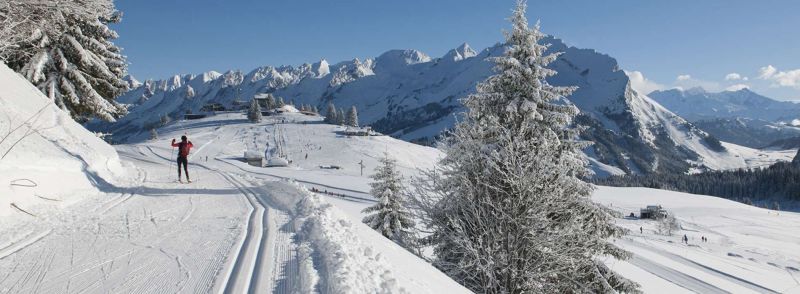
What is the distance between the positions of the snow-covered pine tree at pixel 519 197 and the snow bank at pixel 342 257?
3606mm

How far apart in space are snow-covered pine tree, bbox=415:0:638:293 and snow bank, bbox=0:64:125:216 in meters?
8.33

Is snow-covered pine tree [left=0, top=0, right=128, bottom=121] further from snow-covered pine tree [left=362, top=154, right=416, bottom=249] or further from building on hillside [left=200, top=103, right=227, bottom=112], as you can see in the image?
building on hillside [left=200, top=103, right=227, bottom=112]

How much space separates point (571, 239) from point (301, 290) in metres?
8.45

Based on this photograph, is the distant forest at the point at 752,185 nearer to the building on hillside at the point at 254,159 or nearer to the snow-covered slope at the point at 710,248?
the snow-covered slope at the point at 710,248

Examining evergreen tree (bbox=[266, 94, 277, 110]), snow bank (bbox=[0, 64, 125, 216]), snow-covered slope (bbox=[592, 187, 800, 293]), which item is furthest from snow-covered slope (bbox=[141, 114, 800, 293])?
evergreen tree (bbox=[266, 94, 277, 110])

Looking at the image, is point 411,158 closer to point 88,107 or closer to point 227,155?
point 227,155

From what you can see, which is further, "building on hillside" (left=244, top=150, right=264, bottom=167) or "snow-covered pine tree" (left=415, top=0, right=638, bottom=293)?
"building on hillside" (left=244, top=150, right=264, bottom=167)

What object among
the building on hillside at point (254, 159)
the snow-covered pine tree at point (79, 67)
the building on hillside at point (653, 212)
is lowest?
the building on hillside at point (653, 212)

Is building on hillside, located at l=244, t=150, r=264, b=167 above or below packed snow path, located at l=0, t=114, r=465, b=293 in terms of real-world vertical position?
below

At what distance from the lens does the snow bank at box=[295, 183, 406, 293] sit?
5.01 meters

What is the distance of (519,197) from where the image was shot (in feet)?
34.8

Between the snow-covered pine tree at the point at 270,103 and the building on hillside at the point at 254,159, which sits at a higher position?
the snow-covered pine tree at the point at 270,103

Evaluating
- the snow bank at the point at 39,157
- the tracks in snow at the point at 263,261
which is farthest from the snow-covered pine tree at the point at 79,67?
the tracks in snow at the point at 263,261

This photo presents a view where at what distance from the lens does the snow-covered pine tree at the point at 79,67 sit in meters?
18.4
